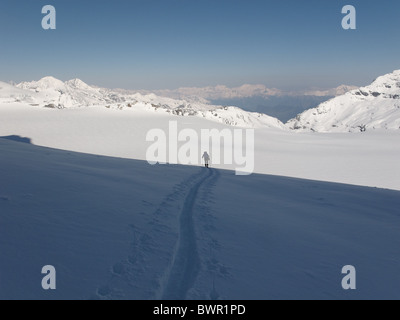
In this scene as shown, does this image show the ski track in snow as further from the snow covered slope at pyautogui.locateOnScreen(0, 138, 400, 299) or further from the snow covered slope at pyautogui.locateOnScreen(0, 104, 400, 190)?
the snow covered slope at pyautogui.locateOnScreen(0, 104, 400, 190)

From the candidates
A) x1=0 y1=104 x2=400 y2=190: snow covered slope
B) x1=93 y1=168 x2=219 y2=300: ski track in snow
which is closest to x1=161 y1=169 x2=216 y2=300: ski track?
x1=93 y1=168 x2=219 y2=300: ski track in snow

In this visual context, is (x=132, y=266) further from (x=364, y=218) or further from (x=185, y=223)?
(x=364, y=218)

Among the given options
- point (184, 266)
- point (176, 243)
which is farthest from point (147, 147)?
point (184, 266)

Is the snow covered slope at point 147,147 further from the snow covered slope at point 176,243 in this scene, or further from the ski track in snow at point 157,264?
the ski track in snow at point 157,264

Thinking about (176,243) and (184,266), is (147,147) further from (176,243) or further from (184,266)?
(184,266)

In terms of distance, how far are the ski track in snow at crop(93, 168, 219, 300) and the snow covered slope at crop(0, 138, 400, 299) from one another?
22mm

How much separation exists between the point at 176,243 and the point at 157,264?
1231 millimetres

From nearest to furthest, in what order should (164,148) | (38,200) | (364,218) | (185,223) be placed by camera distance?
(38,200), (185,223), (364,218), (164,148)

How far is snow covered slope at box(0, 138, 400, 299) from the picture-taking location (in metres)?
5.02

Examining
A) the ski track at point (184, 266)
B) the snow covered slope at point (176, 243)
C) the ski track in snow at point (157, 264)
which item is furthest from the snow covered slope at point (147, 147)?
the ski track in snow at point (157, 264)

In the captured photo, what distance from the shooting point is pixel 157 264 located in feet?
18.9
